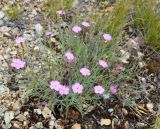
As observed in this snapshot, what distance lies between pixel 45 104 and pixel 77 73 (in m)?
0.26

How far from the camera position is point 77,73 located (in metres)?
2.25

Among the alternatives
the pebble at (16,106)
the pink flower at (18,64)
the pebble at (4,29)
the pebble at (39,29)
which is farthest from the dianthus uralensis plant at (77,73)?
the pebble at (4,29)

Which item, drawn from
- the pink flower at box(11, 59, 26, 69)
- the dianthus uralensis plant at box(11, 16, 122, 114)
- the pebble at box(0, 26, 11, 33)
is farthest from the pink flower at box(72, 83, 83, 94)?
the pebble at box(0, 26, 11, 33)

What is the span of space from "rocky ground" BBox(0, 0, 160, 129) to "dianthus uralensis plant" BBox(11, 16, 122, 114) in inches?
2.7

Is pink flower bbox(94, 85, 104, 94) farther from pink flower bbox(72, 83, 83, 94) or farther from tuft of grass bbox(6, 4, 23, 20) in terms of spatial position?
tuft of grass bbox(6, 4, 23, 20)

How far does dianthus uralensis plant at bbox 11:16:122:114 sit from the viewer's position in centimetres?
217

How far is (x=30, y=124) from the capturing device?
2193 mm

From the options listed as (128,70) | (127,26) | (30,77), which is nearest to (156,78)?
(128,70)

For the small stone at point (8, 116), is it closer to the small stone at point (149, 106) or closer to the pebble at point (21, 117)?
the pebble at point (21, 117)

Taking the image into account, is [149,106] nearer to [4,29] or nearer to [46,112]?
[46,112]

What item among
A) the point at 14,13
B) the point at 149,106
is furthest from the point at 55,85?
the point at 14,13

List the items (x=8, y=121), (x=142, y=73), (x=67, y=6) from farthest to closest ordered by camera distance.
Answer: (x=67, y=6), (x=142, y=73), (x=8, y=121)

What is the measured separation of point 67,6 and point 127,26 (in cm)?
47

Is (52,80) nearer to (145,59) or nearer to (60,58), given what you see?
(60,58)
